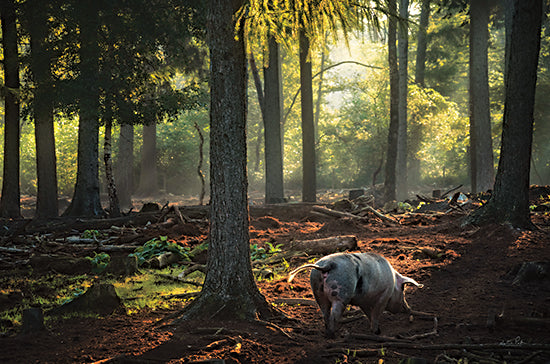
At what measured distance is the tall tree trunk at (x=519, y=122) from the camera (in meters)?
10.4

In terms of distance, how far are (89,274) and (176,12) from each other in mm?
10908

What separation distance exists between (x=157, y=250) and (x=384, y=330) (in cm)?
644

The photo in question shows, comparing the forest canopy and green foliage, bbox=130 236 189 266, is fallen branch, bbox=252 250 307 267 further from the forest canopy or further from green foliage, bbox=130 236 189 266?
the forest canopy

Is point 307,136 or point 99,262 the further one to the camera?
point 307,136

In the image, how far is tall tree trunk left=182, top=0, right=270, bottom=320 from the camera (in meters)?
6.47

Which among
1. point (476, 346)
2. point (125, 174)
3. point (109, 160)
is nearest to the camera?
point (476, 346)

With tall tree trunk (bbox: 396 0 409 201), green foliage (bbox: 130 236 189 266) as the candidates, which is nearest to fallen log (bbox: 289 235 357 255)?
green foliage (bbox: 130 236 189 266)

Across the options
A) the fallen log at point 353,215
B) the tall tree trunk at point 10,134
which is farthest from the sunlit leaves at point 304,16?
the tall tree trunk at point 10,134

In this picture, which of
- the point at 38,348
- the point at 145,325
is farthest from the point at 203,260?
the point at 38,348

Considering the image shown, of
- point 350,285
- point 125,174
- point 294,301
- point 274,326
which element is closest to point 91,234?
point 294,301

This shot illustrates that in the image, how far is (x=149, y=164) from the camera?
111 feet

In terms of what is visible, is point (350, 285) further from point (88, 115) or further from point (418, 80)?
point (418, 80)

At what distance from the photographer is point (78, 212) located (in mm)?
17516

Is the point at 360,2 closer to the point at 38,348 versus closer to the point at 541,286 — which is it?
the point at 541,286
